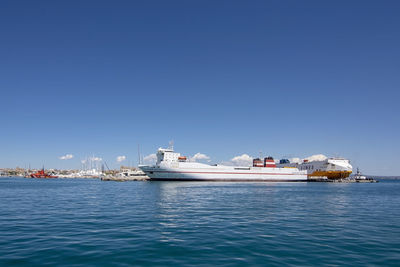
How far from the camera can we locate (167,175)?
8669 centimetres

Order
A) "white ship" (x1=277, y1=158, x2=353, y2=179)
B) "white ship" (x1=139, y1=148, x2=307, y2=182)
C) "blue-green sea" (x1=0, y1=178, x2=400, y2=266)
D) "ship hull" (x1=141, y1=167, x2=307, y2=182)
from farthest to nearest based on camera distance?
"white ship" (x1=277, y1=158, x2=353, y2=179) < "ship hull" (x1=141, y1=167, x2=307, y2=182) < "white ship" (x1=139, y1=148, x2=307, y2=182) < "blue-green sea" (x1=0, y1=178, x2=400, y2=266)

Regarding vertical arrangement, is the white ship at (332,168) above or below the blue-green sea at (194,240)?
below

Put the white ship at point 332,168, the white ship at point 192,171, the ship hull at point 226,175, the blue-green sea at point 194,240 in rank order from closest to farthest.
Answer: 1. the blue-green sea at point 194,240
2. the white ship at point 192,171
3. the ship hull at point 226,175
4. the white ship at point 332,168

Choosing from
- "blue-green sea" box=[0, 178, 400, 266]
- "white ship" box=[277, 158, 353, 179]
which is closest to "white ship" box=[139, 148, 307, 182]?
"white ship" box=[277, 158, 353, 179]

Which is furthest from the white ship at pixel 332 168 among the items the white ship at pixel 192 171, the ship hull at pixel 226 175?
the white ship at pixel 192 171

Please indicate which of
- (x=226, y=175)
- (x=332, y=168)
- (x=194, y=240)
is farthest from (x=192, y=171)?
(x=332, y=168)

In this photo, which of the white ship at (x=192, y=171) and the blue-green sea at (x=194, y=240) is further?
the white ship at (x=192, y=171)

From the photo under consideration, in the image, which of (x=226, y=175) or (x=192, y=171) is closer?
(x=192, y=171)

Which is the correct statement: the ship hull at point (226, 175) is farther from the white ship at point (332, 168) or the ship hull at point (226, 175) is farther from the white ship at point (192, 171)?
the white ship at point (332, 168)

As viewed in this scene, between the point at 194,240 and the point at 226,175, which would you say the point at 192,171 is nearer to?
the point at 226,175

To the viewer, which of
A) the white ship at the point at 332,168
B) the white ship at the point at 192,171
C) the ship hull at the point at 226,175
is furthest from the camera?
the white ship at the point at 332,168

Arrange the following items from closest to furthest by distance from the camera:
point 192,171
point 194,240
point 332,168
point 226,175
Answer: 1. point 194,240
2. point 192,171
3. point 226,175
4. point 332,168

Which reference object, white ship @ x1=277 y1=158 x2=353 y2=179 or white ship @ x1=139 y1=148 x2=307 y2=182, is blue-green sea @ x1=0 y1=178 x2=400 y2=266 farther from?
white ship @ x1=277 y1=158 x2=353 y2=179

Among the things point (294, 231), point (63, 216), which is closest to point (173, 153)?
point (63, 216)
